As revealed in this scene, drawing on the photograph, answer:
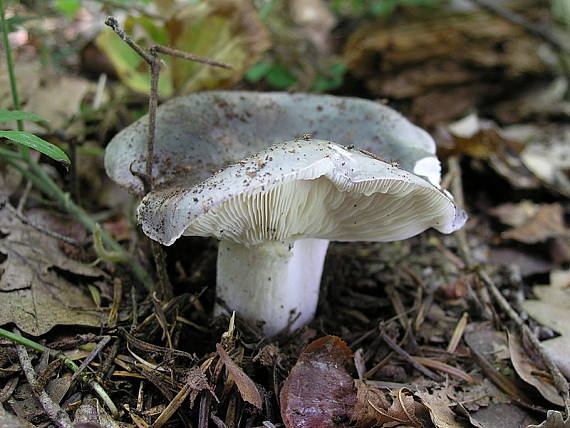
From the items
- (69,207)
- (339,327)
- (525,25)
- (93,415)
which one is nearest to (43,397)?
(93,415)

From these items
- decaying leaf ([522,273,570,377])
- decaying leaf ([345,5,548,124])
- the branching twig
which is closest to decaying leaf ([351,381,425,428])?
decaying leaf ([522,273,570,377])

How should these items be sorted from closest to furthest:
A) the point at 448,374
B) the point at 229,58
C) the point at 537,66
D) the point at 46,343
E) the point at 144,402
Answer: the point at 144,402 → the point at 46,343 → the point at 448,374 → the point at 229,58 → the point at 537,66

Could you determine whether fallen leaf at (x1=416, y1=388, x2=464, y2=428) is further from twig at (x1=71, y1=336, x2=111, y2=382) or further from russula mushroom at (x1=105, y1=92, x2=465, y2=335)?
twig at (x1=71, y1=336, x2=111, y2=382)

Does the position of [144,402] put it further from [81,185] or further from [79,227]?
[81,185]

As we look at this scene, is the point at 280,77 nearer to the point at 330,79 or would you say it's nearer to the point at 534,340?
the point at 330,79

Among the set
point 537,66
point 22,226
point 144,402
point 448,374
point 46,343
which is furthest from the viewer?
point 537,66

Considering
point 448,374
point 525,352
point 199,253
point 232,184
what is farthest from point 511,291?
point 232,184

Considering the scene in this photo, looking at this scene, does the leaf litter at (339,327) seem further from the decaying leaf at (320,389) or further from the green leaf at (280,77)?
the green leaf at (280,77)
